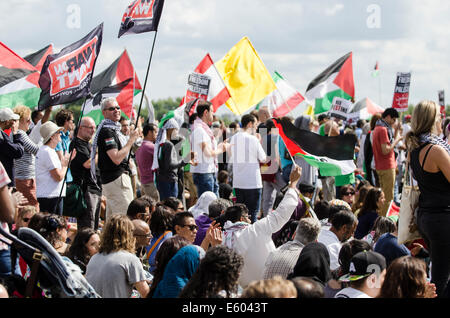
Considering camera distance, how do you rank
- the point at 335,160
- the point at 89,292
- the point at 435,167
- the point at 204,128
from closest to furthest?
the point at 89,292 → the point at 435,167 → the point at 335,160 → the point at 204,128

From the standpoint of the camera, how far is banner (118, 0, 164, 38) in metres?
8.75

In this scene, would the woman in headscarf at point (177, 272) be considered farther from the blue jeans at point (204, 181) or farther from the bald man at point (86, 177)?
the blue jeans at point (204, 181)

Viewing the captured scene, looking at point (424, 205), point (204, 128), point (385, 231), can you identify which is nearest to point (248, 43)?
point (204, 128)

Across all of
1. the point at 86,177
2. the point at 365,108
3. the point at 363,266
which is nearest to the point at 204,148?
the point at 86,177

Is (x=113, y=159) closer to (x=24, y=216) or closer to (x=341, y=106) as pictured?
(x=24, y=216)

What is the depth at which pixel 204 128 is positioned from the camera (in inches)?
387

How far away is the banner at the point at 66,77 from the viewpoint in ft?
25.0

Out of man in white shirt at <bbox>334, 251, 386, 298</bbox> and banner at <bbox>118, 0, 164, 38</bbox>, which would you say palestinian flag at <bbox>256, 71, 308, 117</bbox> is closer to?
banner at <bbox>118, 0, 164, 38</bbox>

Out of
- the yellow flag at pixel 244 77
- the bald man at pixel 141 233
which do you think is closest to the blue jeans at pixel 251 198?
the yellow flag at pixel 244 77

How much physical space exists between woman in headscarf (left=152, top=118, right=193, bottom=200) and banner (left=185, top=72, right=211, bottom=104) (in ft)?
5.71

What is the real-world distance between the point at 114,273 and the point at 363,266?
1.93 m

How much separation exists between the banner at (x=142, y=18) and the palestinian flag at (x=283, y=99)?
5344mm
